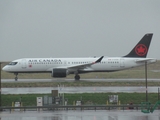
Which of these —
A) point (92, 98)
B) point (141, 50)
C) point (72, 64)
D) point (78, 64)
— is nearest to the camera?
point (92, 98)

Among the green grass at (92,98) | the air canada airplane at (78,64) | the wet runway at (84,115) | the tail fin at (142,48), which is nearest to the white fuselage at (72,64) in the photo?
the air canada airplane at (78,64)

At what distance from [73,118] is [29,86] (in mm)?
22258

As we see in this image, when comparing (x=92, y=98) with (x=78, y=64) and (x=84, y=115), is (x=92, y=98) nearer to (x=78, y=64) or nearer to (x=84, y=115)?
(x=84, y=115)

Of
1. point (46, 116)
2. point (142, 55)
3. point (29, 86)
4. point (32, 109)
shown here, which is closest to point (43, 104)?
point (32, 109)

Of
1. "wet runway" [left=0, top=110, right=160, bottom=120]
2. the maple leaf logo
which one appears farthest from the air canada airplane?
"wet runway" [left=0, top=110, right=160, bottom=120]

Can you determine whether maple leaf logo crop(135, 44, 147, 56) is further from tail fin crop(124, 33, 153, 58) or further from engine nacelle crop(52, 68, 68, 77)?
engine nacelle crop(52, 68, 68, 77)

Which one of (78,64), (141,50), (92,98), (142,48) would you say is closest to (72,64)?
(78,64)

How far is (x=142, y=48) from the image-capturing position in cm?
5850

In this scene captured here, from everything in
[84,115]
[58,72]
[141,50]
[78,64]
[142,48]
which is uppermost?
[142,48]

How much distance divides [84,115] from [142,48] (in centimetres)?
3382

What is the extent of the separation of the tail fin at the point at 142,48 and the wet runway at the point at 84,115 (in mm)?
30745

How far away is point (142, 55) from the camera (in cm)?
5844

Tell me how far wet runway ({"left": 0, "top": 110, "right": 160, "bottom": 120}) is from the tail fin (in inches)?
1210

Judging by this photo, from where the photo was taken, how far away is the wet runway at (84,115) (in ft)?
81.8
